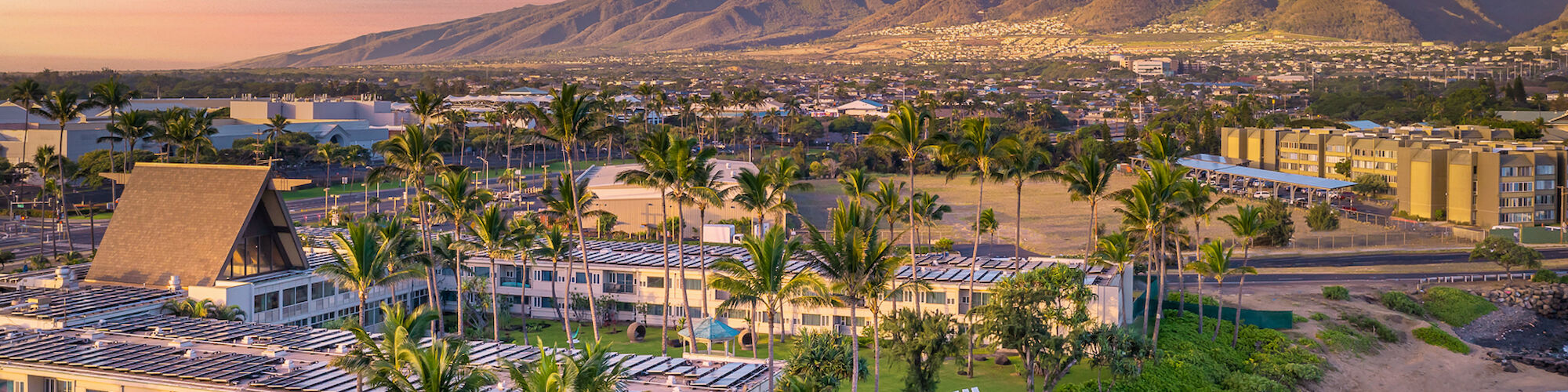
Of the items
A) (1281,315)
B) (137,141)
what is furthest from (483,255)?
(137,141)

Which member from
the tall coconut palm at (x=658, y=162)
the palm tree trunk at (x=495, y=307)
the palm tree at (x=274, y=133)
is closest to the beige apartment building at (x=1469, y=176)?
the tall coconut palm at (x=658, y=162)

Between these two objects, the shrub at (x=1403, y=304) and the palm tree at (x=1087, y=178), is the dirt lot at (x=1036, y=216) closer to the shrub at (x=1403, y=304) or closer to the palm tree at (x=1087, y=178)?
the shrub at (x=1403, y=304)

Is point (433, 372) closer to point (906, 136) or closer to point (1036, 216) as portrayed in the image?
point (906, 136)

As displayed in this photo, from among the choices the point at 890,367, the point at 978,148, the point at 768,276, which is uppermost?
the point at 978,148

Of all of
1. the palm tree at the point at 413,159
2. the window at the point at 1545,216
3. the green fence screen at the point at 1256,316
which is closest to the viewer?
the palm tree at the point at 413,159

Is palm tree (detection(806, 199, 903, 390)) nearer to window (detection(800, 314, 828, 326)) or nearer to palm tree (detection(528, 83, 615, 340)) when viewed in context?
palm tree (detection(528, 83, 615, 340))

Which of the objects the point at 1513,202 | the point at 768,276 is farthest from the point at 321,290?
the point at 1513,202

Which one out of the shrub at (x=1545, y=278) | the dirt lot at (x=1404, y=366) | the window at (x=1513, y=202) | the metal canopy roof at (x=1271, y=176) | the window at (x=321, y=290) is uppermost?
the metal canopy roof at (x=1271, y=176)
